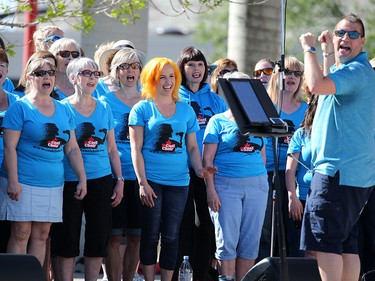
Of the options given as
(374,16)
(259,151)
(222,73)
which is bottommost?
(259,151)

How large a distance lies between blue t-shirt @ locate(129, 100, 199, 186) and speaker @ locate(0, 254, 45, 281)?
185 centimetres

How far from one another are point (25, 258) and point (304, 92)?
3.81 m

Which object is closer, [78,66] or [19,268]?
[19,268]

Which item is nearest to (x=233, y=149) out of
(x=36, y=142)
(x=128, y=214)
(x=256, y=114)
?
(x=128, y=214)

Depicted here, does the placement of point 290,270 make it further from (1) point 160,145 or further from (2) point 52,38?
(2) point 52,38

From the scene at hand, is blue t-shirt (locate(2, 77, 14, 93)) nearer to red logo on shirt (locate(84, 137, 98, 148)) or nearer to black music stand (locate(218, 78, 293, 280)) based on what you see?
red logo on shirt (locate(84, 137, 98, 148))

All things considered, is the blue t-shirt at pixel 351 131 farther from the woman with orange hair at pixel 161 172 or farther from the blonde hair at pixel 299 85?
the blonde hair at pixel 299 85

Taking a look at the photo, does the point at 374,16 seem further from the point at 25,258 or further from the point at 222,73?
the point at 25,258

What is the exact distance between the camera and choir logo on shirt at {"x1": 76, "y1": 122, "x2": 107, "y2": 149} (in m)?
8.71

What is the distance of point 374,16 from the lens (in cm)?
2955

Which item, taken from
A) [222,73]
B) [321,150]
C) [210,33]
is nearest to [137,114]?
[222,73]

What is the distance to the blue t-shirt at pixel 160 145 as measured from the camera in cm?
884

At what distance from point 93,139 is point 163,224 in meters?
0.92

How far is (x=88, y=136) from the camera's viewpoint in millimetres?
8719
